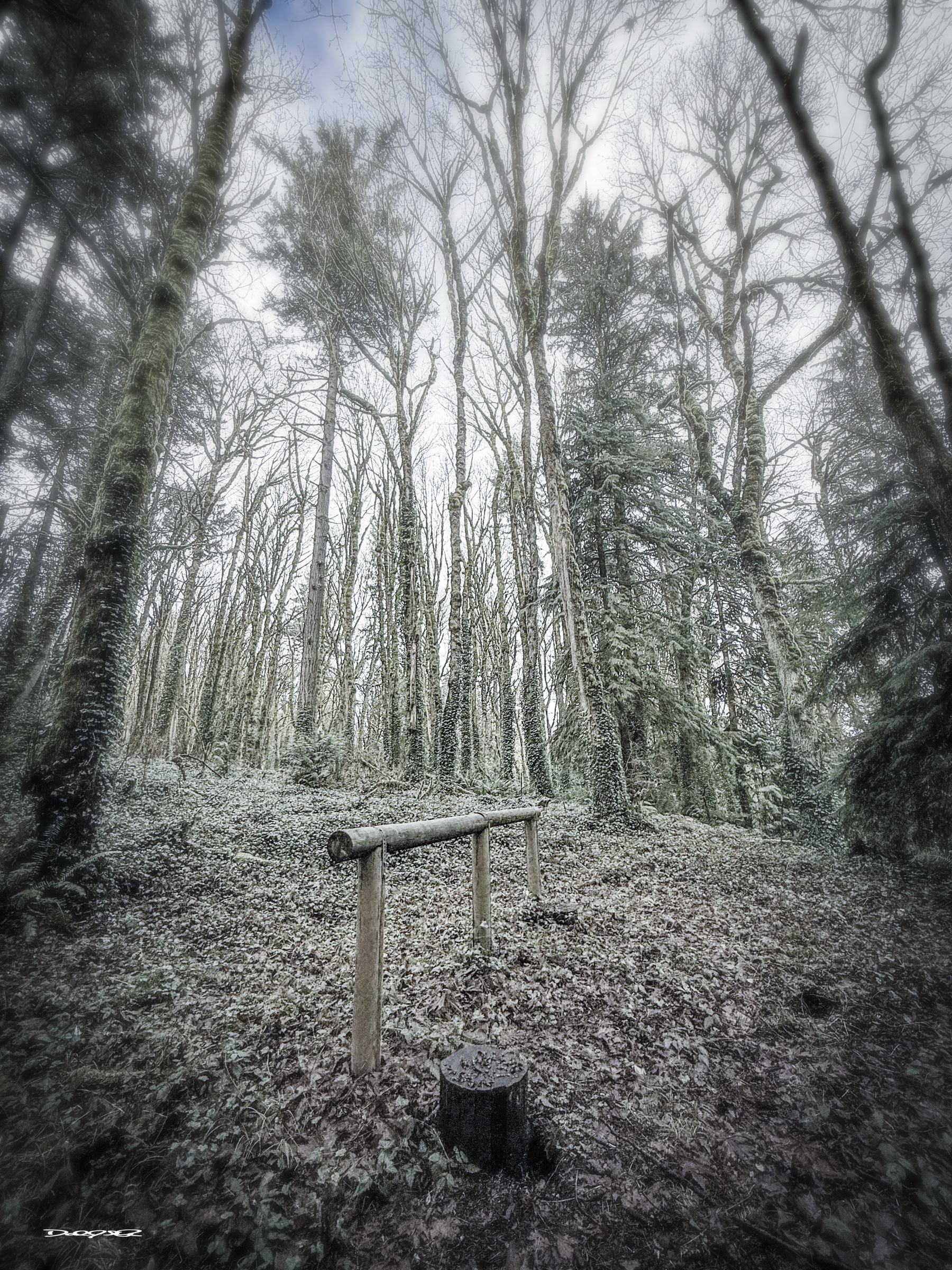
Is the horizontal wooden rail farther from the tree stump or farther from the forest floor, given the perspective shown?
the forest floor

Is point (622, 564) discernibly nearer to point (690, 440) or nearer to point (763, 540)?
point (763, 540)

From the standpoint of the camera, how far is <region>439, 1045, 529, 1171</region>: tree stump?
6.88 feet

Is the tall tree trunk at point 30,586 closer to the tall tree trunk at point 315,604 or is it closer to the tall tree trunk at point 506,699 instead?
the tall tree trunk at point 315,604

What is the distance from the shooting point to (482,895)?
156 inches

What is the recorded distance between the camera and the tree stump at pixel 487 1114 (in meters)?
2.10

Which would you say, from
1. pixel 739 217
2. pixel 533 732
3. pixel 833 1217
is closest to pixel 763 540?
pixel 533 732

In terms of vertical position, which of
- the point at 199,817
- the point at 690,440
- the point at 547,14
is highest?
the point at 547,14

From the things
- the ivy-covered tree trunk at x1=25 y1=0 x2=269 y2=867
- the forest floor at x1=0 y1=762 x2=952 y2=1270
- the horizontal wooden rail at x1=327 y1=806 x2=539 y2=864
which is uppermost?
the ivy-covered tree trunk at x1=25 y1=0 x2=269 y2=867

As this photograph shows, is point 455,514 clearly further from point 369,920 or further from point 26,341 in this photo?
point 369,920

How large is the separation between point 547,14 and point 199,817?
1576cm

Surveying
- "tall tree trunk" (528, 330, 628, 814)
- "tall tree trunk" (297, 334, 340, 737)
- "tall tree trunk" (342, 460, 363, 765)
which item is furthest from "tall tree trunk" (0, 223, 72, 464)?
"tall tree trunk" (528, 330, 628, 814)

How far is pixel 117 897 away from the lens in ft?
14.4

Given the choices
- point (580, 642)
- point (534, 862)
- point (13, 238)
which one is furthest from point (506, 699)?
point (13, 238)

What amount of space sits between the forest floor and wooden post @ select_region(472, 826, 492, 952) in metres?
0.18
